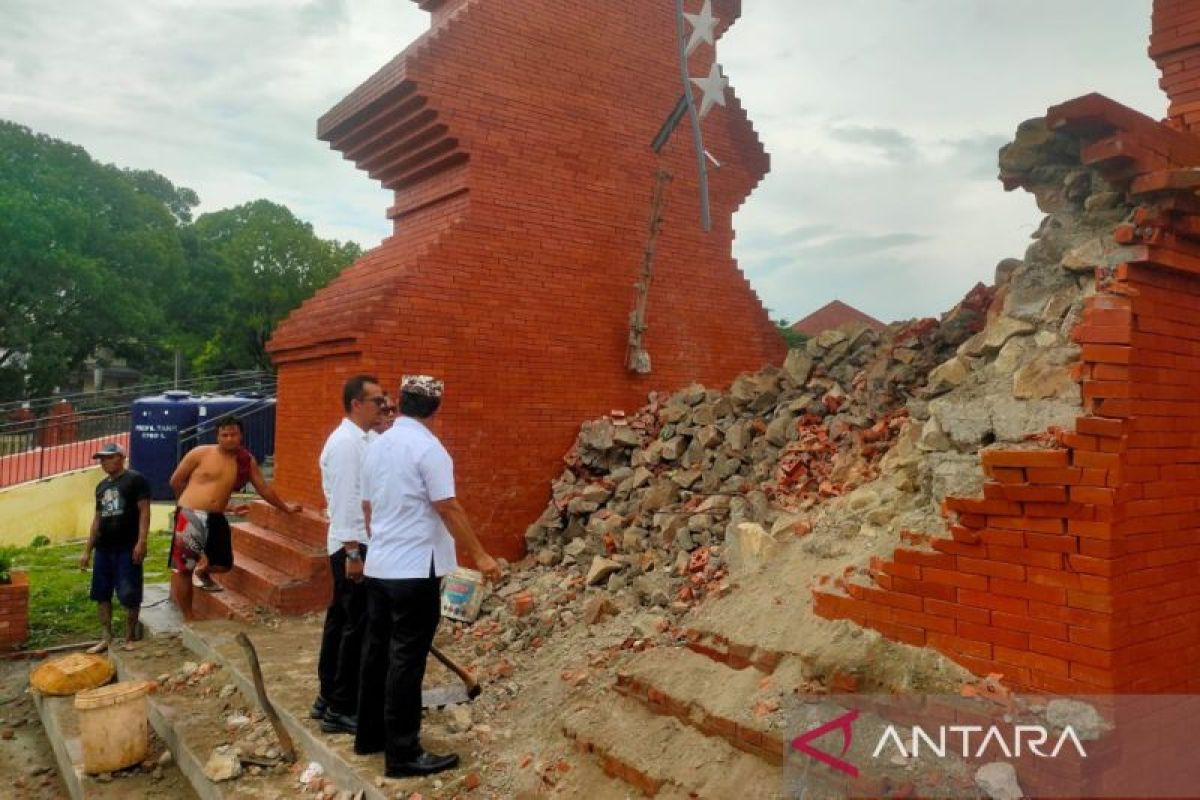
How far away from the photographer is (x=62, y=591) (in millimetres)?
9086

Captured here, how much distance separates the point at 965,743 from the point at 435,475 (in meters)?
2.43

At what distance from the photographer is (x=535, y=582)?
6.26 metres

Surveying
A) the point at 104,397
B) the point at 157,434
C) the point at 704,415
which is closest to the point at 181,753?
the point at 704,415

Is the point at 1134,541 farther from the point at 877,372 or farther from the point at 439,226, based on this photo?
the point at 439,226

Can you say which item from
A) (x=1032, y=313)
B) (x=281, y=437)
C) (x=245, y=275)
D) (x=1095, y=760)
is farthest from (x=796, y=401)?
(x=245, y=275)

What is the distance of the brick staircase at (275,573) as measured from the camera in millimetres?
6316

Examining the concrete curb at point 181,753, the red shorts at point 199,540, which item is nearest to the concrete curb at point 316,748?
the concrete curb at point 181,753

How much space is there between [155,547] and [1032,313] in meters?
11.8

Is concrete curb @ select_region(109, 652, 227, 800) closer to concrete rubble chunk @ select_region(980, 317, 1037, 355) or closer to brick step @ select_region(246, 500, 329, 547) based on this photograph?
brick step @ select_region(246, 500, 329, 547)

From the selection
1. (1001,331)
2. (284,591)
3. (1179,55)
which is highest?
(1179,55)

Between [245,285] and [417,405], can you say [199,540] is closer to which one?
[417,405]

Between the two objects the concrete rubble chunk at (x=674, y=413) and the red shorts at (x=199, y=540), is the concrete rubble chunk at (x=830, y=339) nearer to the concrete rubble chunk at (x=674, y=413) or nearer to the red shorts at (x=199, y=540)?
the concrete rubble chunk at (x=674, y=413)

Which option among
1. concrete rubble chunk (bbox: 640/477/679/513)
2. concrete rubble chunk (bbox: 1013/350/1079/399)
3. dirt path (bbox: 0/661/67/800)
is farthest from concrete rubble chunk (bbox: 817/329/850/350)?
dirt path (bbox: 0/661/67/800)

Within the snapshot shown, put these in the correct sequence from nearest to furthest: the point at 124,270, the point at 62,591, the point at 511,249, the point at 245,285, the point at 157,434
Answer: the point at 511,249
the point at 62,591
the point at 157,434
the point at 124,270
the point at 245,285
